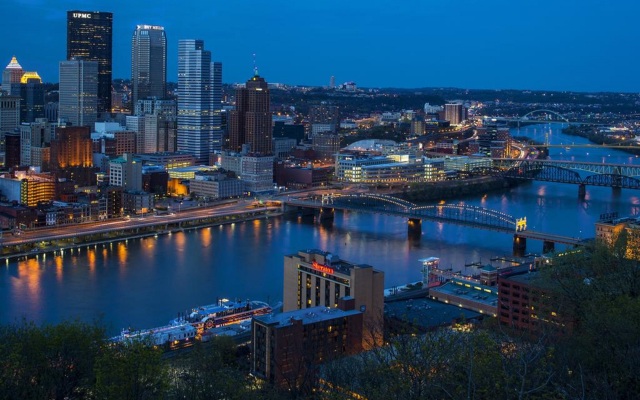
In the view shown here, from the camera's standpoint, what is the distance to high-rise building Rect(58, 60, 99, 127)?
2342 centimetres

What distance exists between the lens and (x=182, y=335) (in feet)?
20.8

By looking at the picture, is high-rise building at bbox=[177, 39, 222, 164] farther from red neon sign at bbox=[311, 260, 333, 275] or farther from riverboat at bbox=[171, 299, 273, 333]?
red neon sign at bbox=[311, 260, 333, 275]

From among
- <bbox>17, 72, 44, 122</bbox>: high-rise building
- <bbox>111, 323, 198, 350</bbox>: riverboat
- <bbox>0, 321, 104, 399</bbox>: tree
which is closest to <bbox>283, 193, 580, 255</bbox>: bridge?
<bbox>111, 323, 198, 350</bbox>: riverboat

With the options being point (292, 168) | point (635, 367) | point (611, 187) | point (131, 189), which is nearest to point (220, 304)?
point (635, 367)

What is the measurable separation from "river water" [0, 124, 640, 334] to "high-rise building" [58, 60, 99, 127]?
11.9 m

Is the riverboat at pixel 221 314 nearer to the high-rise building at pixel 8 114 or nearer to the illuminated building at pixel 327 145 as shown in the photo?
the illuminated building at pixel 327 145

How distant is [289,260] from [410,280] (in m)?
2.03

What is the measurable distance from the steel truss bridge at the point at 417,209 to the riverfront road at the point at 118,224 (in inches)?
38.5

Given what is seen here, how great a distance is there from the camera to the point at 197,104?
1967cm

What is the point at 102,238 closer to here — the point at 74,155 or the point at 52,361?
the point at 74,155

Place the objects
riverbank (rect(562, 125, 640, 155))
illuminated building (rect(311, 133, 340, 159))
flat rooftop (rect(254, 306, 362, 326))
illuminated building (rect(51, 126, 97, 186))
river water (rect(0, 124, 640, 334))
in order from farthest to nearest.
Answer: riverbank (rect(562, 125, 640, 155)), illuminated building (rect(311, 133, 340, 159)), illuminated building (rect(51, 126, 97, 186)), river water (rect(0, 124, 640, 334)), flat rooftop (rect(254, 306, 362, 326))

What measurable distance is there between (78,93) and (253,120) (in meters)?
6.72

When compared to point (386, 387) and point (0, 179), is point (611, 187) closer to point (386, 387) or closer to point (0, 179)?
point (0, 179)

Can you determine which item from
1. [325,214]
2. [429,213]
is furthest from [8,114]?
[429,213]
